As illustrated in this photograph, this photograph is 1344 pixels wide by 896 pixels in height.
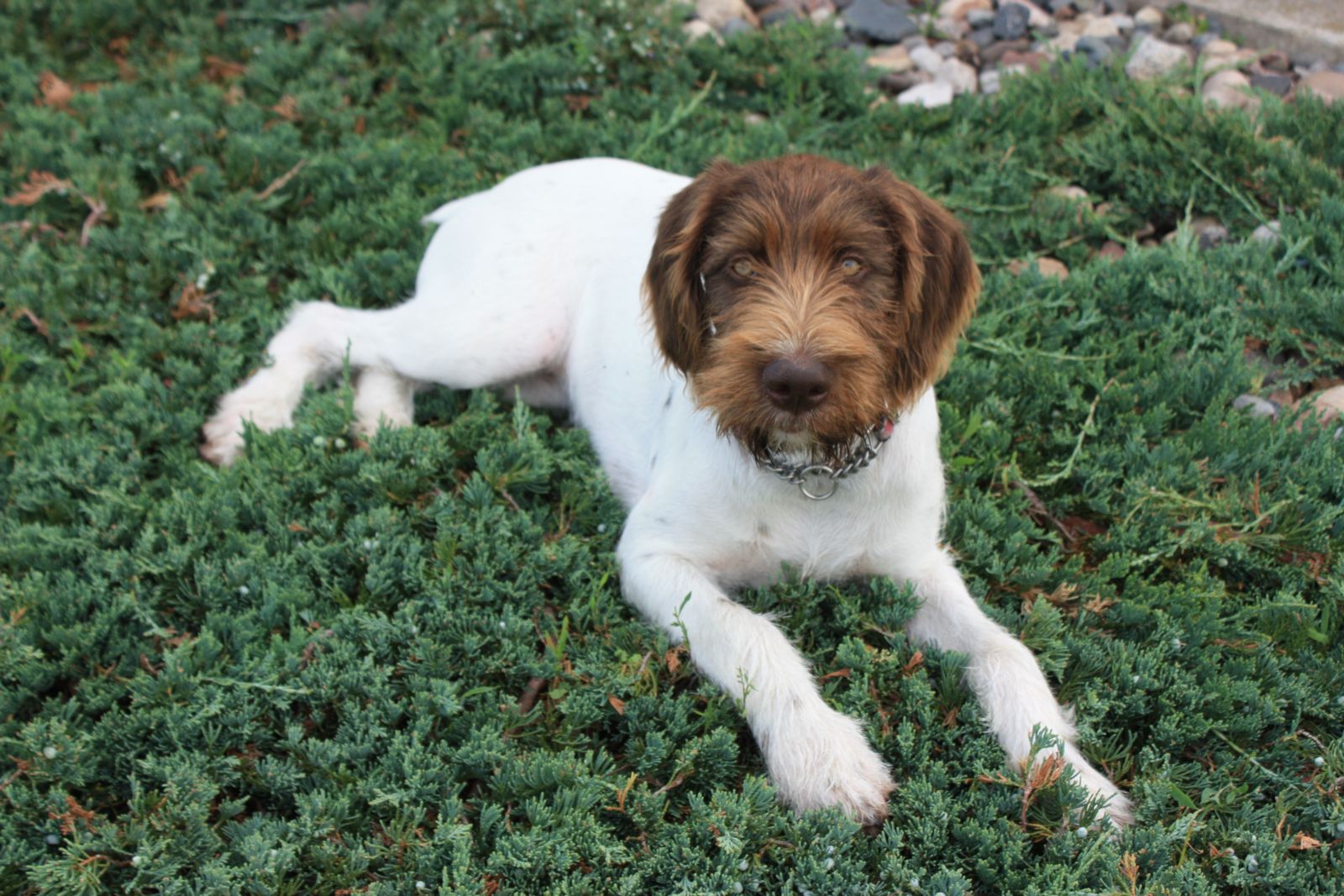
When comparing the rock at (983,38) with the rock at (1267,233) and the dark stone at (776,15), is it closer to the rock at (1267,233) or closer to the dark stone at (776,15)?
the dark stone at (776,15)

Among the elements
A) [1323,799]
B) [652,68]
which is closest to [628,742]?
[1323,799]

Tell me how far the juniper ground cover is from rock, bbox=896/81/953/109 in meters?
0.22

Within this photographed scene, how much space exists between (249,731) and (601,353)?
1.90m

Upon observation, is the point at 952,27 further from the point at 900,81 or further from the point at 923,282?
the point at 923,282

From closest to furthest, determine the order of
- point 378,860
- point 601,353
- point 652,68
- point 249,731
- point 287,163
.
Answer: point 378,860, point 249,731, point 601,353, point 287,163, point 652,68

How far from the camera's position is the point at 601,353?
178 inches

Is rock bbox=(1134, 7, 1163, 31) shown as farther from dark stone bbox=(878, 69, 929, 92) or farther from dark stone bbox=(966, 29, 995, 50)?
dark stone bbox=(878, 69, 929, 92)

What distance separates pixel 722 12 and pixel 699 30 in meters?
0.30

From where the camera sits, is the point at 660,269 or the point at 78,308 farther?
the point at 78,308

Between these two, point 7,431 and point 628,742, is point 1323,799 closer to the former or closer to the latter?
point 628,742

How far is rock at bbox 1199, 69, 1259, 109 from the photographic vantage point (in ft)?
20.0

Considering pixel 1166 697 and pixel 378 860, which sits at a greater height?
pixel 1166 697

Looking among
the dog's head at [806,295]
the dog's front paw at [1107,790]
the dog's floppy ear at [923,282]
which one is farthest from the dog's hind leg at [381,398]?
the dog's front paw at [1107,790]

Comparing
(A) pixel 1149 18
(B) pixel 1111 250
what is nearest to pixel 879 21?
(A) pixel 1149 18
